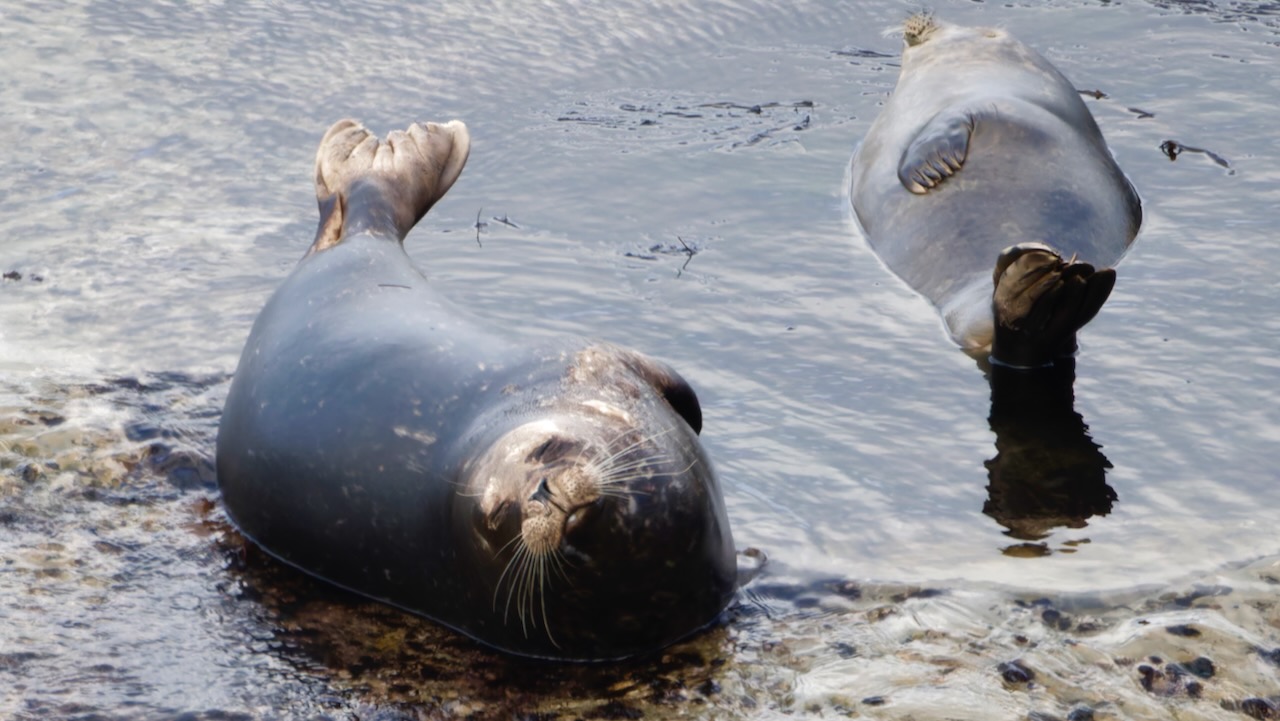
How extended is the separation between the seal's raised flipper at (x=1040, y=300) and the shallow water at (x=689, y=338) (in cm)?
21

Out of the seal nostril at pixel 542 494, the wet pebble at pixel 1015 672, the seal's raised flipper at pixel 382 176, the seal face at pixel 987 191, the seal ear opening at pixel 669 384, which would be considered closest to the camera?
the seal nostril at pixel 542 494

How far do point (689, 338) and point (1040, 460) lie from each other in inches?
54.3

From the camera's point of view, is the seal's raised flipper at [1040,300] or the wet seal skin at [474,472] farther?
the seal's raised flipper at [1040,300]

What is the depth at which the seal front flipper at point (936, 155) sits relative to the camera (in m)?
7.13

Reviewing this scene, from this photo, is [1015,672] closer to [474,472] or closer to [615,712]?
[615,712]

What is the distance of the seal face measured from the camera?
6.21 m

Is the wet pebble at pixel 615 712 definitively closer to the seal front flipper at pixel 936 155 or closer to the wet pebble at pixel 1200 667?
the wet pebble at pixel 1200 667

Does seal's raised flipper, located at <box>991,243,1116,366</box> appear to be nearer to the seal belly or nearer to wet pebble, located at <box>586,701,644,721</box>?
the seal belly

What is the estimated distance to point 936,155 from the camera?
716 cm

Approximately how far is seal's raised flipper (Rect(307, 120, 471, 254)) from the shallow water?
561 mm

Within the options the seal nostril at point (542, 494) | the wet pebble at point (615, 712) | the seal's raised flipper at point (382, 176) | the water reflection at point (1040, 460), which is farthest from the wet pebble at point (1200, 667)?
the seal's raised flipper at point (382, 176)

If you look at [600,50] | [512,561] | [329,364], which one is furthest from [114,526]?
[600,50]

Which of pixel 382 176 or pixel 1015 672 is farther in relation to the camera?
pixel 382 176

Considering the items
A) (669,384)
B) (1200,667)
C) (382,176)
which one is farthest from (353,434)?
(1200,667)
